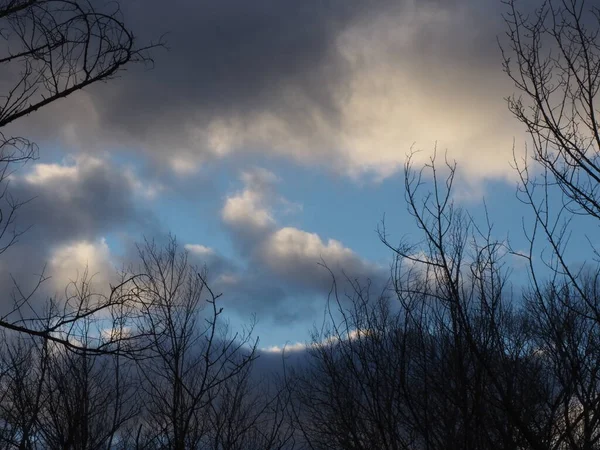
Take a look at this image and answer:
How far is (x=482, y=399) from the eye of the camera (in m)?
3.52

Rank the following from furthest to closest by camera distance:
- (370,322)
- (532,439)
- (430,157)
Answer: (370,322) → (430,157) → (532,439)

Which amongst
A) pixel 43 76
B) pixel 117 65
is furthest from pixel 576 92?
pixel 43 76

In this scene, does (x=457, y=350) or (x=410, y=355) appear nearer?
(x=457, y=350)

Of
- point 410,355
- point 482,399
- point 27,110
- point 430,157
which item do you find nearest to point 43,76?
point 27,110

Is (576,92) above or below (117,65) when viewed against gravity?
below

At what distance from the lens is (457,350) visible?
3.60 metres

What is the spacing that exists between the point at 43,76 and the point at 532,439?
3.77 meters

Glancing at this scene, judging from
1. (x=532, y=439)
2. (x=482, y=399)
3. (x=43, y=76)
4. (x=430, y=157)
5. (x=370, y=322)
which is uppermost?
(x=43, y=76)

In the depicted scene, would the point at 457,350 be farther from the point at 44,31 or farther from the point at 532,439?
the point at 44,31

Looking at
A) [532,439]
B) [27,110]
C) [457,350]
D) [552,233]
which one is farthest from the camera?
[27,110]

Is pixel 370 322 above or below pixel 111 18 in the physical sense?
below

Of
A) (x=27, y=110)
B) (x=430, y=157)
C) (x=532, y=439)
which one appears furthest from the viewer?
(x=430, y=157)

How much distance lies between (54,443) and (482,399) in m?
6.13

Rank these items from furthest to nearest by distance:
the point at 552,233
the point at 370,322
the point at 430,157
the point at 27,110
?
the point at 370,322, the point at 430,157, the point at 27,110, the point at 552,233
